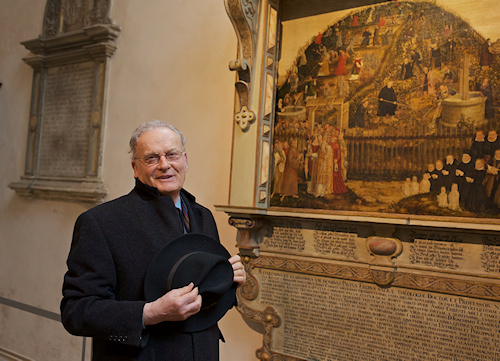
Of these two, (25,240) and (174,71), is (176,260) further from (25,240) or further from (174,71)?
(25,240)

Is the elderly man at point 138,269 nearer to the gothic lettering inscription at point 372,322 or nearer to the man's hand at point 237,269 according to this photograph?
the man's hand at point 237,269

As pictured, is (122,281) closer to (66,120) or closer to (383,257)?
(383,257)

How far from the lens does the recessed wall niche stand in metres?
4.54

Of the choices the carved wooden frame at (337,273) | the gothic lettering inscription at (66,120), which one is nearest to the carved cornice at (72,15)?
the gothic lettering inscription at (66,120)

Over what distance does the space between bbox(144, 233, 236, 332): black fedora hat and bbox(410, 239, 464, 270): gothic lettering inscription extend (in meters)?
1.41

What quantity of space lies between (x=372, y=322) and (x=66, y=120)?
13.0ft

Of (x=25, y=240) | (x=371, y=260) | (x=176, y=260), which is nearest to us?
(x=176, y=260)

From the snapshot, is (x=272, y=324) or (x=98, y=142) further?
(x=98, y=142)

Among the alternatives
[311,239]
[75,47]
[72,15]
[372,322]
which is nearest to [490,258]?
[372,322]

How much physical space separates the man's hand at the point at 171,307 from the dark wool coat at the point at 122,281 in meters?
0.03

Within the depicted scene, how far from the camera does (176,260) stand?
1.75 m

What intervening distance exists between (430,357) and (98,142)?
368cm

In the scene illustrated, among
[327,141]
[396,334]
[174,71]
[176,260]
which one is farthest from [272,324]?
[174,71]

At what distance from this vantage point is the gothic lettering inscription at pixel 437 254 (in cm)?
259
